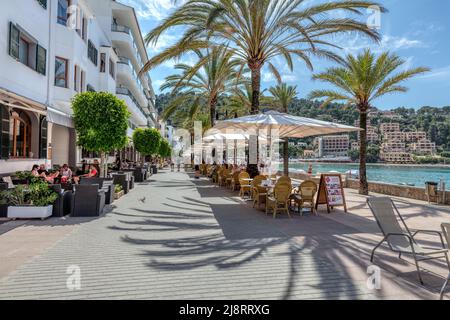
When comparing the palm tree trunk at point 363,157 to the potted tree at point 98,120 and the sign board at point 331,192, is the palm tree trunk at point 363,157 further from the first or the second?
the potted tree at point 98,120

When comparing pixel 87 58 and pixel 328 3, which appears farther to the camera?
pixel 87 58

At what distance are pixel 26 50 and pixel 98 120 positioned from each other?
5110mm

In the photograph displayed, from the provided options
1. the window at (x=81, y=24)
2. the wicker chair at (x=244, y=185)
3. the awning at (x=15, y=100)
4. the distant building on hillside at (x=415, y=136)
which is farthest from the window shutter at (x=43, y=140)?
the distant building on hillside at (x=415, y=136)

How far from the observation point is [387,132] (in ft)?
321

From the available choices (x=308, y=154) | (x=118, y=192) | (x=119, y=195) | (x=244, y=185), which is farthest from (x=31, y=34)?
(x=308, y=154)

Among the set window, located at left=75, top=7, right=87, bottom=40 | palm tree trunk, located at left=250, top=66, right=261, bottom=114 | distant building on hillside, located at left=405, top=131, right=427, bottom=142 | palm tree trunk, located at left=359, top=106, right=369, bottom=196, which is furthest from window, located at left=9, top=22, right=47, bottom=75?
distant building on hillside, located at left=405, top=131, right=427, bottom=142

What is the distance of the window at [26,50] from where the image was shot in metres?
11.9

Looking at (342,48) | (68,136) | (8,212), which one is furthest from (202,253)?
(68,136)

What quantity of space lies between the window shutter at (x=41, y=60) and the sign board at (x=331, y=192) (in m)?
12.6

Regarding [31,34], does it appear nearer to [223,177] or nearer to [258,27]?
[258,27]

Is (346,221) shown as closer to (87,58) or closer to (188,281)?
(188,281)

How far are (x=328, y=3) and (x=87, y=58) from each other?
14240 mm

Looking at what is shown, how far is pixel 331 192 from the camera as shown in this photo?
10.2 metres

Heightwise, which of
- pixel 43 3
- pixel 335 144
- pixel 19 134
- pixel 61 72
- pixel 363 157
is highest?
pixel 335 144
